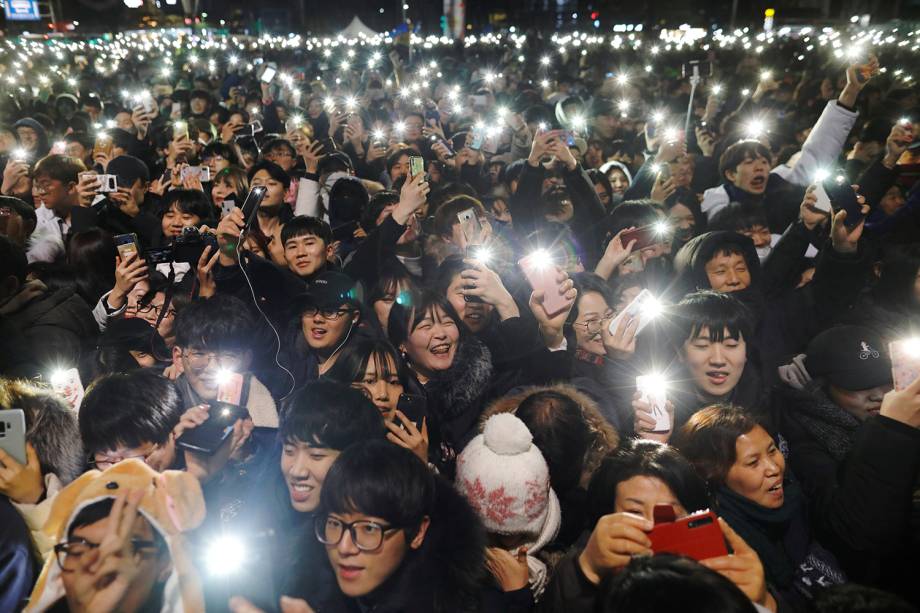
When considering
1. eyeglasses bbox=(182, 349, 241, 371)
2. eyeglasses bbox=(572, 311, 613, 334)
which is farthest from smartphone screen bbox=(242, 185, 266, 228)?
eyeglasses bbox=(572, 311, 613, 334)

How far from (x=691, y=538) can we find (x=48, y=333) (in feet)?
10.9

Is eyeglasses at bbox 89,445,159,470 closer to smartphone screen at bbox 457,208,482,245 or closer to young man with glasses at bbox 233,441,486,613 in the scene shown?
young man with glasses at bbox 233,441,486,613

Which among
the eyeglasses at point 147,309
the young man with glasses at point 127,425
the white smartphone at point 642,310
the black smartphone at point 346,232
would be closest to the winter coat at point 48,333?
the eyeglasses at point 147,309

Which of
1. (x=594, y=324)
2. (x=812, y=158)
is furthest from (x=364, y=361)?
(x=812, y=158)

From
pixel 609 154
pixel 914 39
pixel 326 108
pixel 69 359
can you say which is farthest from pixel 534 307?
pixel 914 39

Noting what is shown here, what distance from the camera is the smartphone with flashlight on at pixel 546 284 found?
10.5ft

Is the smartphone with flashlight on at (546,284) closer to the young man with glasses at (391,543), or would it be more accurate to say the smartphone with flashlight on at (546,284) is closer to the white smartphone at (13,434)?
the young man with glasses at (391,543)

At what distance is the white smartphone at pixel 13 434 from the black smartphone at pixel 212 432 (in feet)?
1.66

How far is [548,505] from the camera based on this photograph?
93.5 inches

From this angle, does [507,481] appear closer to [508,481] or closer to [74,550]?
[508,481]

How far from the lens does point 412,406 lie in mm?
2973

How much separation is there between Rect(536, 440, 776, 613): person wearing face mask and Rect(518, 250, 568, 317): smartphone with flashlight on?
3.13 ft

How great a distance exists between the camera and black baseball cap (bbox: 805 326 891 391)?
9.02 feet

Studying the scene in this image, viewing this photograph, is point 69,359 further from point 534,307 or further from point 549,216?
point 549,216
